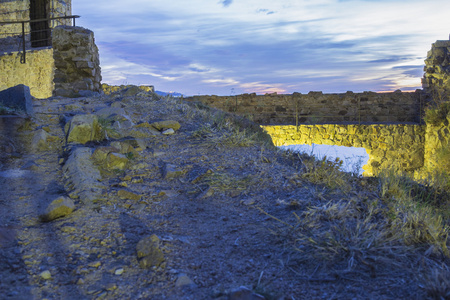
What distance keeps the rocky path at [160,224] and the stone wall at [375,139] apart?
7.34 metres

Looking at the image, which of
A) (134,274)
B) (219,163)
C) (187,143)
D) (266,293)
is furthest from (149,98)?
(266,293)

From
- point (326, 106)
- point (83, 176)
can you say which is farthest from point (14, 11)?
point (83, 176)

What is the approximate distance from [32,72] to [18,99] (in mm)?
8584

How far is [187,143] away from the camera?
4121mm

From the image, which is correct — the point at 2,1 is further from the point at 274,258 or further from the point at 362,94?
the point at 274,258

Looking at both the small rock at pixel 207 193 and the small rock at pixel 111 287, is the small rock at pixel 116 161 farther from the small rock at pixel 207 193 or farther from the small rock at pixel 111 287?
the small rock at pixel 111 287

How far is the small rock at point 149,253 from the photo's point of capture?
1.95 metres

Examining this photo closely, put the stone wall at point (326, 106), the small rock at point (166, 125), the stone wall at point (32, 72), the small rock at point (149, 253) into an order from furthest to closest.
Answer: the stone wall at point (32, 72), the stone wall at point (326, 106), the small rock at point (166, 125), the small rock at point (149, 253)

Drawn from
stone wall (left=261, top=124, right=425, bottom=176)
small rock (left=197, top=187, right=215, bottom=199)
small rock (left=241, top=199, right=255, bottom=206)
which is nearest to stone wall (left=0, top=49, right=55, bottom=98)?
stone wall (left=261, top=124, right=425, bottom=176)

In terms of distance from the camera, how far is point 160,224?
8.16 feet

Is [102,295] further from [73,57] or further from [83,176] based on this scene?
[73,57]

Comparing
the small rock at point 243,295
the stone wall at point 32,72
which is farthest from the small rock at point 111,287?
the stone wall at point 32,72

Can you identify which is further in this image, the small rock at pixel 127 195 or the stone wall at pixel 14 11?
Answer: the stone wall at pixel 14 11

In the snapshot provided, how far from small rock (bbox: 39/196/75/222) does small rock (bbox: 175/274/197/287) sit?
1.16 meters
